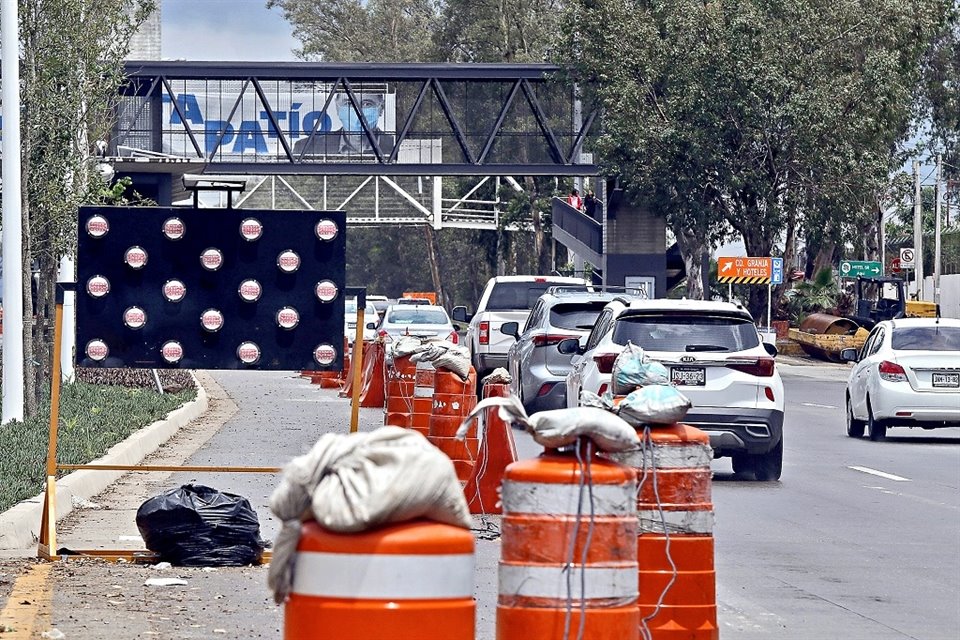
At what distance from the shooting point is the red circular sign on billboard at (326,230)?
415 inches

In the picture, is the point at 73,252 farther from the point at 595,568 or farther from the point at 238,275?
the point at 595,568

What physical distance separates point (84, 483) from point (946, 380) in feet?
38.9

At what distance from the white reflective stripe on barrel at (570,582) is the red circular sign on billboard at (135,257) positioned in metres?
5.66

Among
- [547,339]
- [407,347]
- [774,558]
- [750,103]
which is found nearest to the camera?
[774,558]

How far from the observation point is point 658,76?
166 ft

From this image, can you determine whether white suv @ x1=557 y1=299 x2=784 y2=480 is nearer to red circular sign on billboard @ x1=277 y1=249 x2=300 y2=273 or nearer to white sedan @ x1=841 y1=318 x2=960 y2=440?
red circular sign on billboard @ x1=277 y1=249 x2=300 y2=273

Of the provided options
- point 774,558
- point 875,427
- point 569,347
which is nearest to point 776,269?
point 875,427

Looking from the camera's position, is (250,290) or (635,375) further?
(250,290)

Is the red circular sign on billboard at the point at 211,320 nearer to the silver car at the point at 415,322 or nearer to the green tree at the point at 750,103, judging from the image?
the silver car at the point at 415,322

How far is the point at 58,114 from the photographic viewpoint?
20516 millimetres

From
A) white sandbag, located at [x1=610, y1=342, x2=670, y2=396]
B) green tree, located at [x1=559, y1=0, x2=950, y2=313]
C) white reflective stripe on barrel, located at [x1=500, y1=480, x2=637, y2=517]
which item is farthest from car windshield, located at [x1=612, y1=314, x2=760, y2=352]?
green tree, located at [x1=559, y1=0, x2=950, y2=313]

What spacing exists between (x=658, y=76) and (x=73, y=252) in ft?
104

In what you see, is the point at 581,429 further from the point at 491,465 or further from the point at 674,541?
the point at 491,465

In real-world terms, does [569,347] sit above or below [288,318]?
below
